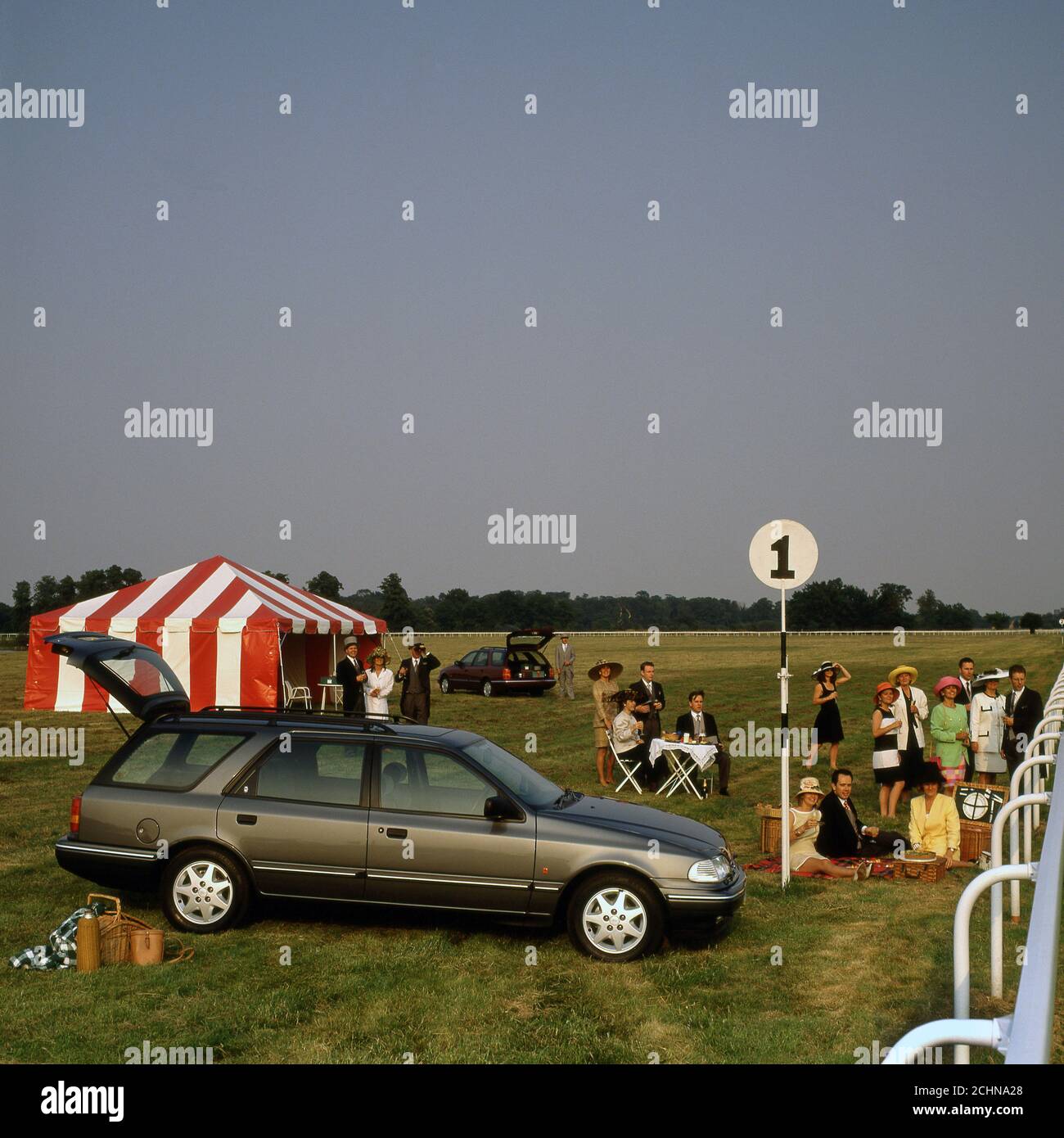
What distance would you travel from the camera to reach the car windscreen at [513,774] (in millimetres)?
8070

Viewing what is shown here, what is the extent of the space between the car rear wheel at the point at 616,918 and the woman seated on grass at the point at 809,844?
2931 millimetres

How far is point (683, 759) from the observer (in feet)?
51.2

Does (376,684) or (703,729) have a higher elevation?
(376,684)

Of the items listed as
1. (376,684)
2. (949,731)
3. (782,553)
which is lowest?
(949,731)

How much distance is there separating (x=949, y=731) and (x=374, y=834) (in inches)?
300

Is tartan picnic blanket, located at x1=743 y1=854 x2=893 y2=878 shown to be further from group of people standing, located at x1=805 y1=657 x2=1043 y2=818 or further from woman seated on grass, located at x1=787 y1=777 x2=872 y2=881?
group of people standing, located at x1=805 y1=657 x2=1043 y2=818

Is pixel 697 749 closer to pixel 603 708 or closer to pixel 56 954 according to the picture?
pixel 603 708

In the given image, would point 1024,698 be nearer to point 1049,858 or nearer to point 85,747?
point 1049,858

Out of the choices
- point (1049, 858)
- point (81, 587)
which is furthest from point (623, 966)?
point (81, 587)

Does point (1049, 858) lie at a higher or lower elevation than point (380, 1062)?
higher

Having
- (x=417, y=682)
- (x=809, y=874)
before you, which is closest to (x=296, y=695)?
(x=417, y=682)

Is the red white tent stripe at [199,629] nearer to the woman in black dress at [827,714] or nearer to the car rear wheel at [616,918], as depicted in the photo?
the woman in black dress at [827,714]

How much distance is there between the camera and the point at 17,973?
23.6 feet

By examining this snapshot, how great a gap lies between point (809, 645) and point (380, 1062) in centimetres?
7314
